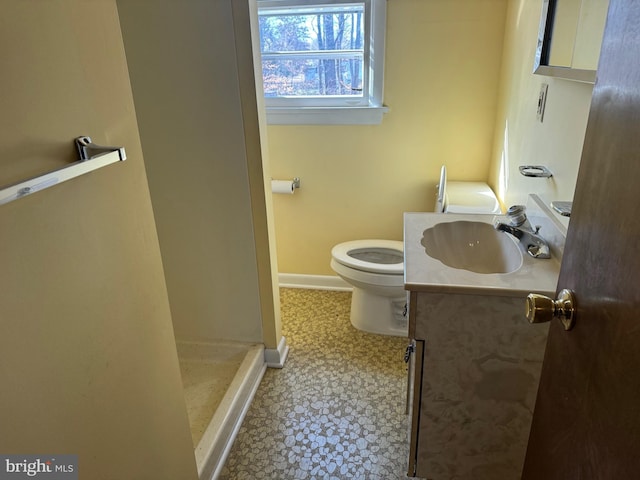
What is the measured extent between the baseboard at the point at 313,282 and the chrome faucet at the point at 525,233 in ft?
5.08

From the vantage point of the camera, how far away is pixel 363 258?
246 centimetres

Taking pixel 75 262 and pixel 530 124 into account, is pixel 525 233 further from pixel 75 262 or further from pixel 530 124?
pixel 75 262

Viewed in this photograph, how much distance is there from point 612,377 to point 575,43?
1.05m

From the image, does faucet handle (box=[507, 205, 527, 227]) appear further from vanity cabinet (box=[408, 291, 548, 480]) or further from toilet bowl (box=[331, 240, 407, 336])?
toilet bowl (box=[331, 240, 407, 336])

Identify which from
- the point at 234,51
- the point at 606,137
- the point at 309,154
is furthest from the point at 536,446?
the point at 309,154

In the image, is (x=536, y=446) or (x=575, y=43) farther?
(x=575, y=43)

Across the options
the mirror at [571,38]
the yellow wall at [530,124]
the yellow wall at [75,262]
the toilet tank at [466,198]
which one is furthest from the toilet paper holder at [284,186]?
the yellow wall at [75,262]

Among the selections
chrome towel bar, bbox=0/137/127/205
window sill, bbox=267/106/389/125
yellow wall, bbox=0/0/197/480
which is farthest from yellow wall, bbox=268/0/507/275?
chrome towel bar, bbox=0/137/127/205

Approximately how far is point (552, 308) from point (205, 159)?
4.71ft

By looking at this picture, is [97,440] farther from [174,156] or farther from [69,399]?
[174,156]

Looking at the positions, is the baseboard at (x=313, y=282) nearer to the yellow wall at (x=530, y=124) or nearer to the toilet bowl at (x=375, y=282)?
the toilet bowl at (x=375, y=282)

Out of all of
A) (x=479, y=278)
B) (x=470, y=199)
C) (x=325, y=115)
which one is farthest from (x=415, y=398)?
(x=325, y=115)

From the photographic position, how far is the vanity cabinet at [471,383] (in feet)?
3.83

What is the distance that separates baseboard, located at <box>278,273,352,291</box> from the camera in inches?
111
